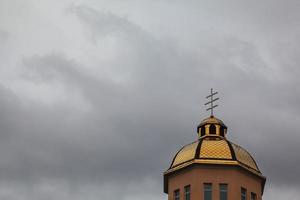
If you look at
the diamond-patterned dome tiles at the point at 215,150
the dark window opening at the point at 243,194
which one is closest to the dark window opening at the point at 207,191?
the diamond-patterned dome tiles at the point at 215,150

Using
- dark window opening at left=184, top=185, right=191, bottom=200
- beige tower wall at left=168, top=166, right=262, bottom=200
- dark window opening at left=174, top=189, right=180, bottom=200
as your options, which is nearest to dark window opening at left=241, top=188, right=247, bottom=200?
beige tower wall at left=168, top=166, right=262, bottom=200

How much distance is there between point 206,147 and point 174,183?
11.5 feet

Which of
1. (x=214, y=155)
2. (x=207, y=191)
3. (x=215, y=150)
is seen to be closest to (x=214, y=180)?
(x=207, y=191)

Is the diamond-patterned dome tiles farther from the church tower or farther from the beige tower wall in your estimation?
the beige tower wall

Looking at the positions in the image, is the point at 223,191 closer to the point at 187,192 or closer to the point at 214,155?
the point at 187,192

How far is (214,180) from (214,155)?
1.95m

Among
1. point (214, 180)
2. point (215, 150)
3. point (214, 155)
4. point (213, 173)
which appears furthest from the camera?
point (215, 150)

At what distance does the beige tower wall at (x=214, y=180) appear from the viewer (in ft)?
189

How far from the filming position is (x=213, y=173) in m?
58.4

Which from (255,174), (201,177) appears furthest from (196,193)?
(255,174)

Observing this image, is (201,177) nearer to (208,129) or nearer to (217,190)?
(217,190)

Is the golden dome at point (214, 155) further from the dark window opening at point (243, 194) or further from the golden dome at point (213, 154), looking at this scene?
the dark window opening at point (243, 194)

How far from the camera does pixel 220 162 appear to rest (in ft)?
192

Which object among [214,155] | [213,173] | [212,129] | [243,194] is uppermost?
[212,129]
